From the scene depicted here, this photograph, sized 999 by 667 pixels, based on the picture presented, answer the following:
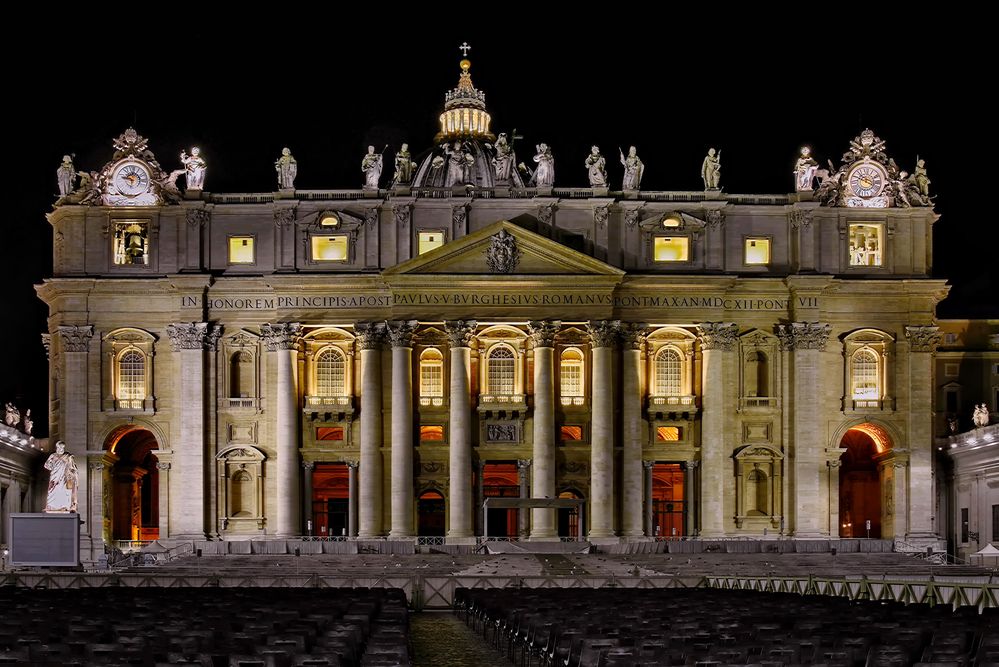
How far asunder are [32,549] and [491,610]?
35.5 metres

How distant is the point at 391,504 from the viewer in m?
97.9

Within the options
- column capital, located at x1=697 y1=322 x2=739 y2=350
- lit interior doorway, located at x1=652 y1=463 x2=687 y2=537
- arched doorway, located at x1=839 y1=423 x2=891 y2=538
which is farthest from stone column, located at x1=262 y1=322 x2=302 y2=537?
arched doorway, located at x1=839 y1=423 x2=891 y2=538

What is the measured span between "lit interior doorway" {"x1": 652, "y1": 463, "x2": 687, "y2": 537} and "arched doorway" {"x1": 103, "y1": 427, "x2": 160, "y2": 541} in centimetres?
3171

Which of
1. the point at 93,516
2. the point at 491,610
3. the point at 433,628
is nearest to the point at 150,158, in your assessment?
the point at 93,516

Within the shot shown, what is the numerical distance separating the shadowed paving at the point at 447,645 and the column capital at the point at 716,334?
47500 mm

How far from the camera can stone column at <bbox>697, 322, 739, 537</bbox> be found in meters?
98.3

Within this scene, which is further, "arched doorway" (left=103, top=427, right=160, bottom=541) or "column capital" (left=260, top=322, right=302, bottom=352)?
"arched doorway" (left=103, top=427, right=160, bottom=541)

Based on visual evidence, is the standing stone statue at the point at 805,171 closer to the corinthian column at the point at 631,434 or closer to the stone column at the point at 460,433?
the corinthian column at the point at 631,434

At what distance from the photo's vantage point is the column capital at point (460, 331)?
319 feet

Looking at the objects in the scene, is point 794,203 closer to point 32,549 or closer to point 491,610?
point 32,549

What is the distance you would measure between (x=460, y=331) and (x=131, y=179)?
23154 millimetres

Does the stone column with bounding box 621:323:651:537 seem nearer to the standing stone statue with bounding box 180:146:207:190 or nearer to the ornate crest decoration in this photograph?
the ornate crest decoration

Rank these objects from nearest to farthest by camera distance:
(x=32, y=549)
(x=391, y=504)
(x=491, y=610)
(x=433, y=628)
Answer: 1. (x=491, y=610)
2. (x=433, y=628)
3. (x=32, y=549)
4. (x=391, y=504)

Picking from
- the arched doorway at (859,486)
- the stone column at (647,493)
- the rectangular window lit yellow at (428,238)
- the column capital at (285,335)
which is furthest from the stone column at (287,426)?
the arched doorway at (859,486)
